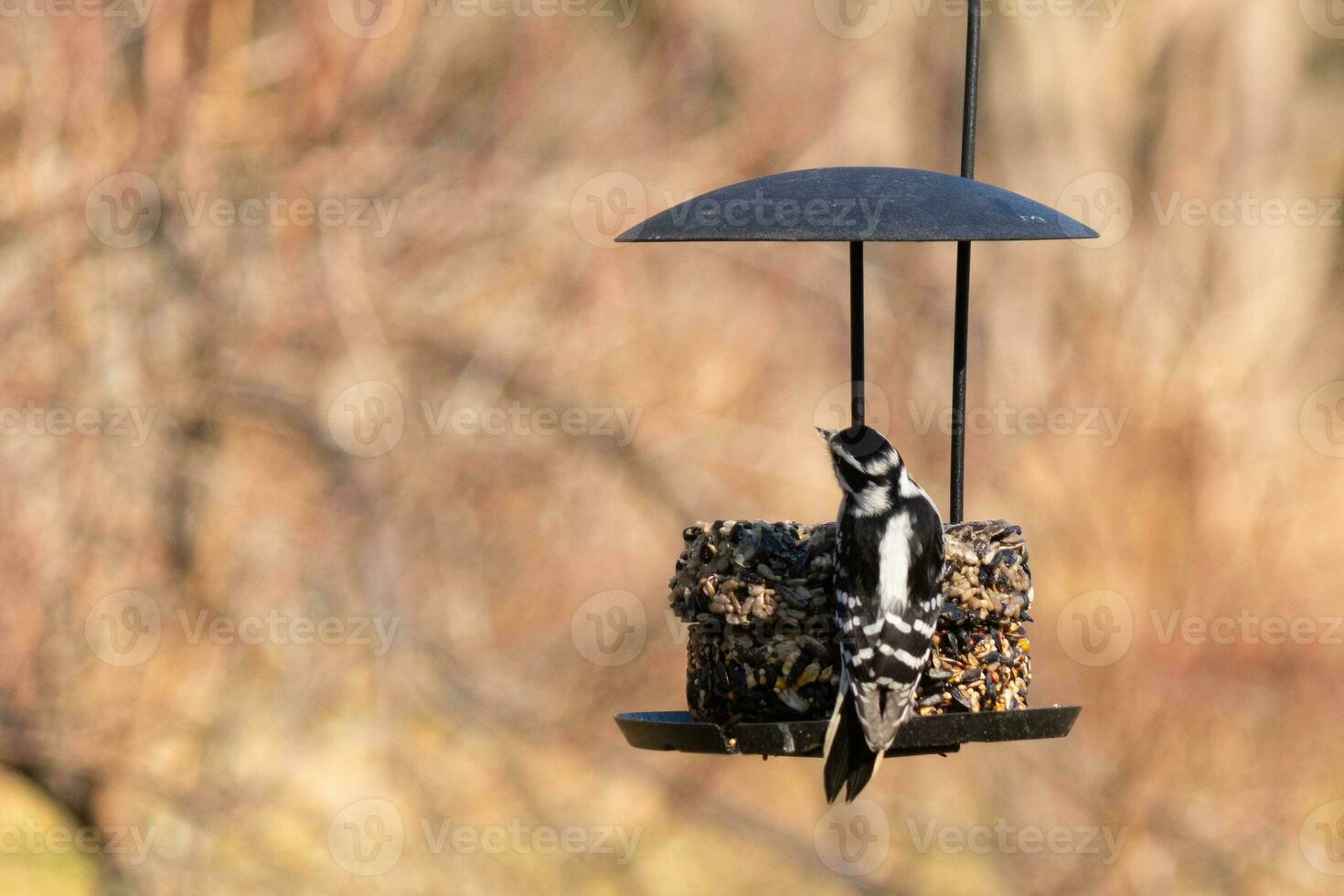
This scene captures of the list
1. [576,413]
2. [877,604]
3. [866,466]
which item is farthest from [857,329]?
[576,413]

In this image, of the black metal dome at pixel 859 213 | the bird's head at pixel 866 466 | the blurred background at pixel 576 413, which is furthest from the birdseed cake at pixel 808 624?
the blurred background at pixel 576 413

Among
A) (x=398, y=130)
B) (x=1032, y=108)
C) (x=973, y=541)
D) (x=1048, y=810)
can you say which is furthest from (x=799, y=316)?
(x=973, y=541)

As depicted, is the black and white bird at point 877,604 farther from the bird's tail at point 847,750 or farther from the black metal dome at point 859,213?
the black metal dome at point 859,213

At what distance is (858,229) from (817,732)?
1.15 meters

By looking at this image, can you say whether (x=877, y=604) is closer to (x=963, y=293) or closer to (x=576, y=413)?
(x=963, y=293)

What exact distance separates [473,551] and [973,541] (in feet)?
17.3

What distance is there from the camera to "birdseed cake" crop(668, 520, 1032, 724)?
154 inches

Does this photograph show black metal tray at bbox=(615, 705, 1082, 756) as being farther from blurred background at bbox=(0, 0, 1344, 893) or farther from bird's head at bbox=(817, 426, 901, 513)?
blurred background at bbox=(0, 0, 1344, 893)

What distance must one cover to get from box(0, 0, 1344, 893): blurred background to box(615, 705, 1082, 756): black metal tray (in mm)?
5015

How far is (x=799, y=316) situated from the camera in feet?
29.7

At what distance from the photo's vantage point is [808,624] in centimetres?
392

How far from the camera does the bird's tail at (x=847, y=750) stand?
12.2ft

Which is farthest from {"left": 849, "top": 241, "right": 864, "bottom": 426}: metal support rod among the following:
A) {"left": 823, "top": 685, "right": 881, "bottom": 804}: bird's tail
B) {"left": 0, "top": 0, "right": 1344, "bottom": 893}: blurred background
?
{"left": 0, "top": 0, "right": 1344, "bottom": 893}: blurred background

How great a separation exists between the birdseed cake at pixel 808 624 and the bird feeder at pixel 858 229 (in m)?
0.09
